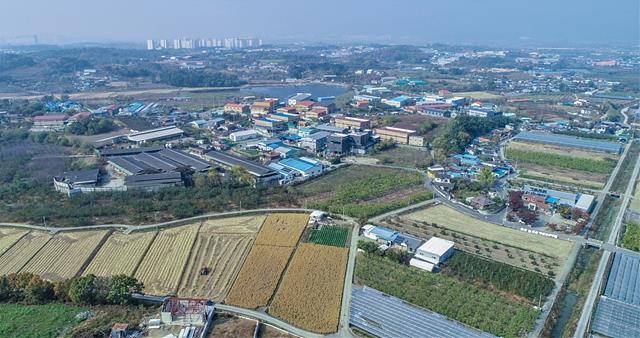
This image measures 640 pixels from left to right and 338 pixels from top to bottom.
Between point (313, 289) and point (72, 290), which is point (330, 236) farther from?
point (72, 290)

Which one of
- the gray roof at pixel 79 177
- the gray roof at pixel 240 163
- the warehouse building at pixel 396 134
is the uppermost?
the warehouse building at pixel 396 134

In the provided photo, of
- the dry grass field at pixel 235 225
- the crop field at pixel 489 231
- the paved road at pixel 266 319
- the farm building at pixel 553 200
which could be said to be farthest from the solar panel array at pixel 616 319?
the dry grass field at pixel 235 225

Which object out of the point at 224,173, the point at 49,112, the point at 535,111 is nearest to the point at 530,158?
the point at 535,111

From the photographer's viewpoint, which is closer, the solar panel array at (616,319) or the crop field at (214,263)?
the solar panel array at (616,319)

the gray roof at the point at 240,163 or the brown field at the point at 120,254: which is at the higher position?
the gray roof at the point at 240,163

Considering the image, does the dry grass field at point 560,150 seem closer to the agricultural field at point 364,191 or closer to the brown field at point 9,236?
the agricultural field at point 364,191

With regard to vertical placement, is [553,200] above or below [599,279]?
above

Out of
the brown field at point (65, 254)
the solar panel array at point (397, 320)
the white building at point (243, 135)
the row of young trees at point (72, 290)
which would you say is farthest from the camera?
the white building at point (243, 135)

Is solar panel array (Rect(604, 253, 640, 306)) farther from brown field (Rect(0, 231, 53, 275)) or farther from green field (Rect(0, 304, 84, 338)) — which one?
brown field (Rect(0, 231, 53, 275))

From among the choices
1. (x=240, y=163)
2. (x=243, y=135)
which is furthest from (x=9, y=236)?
(x=243, y=135)
